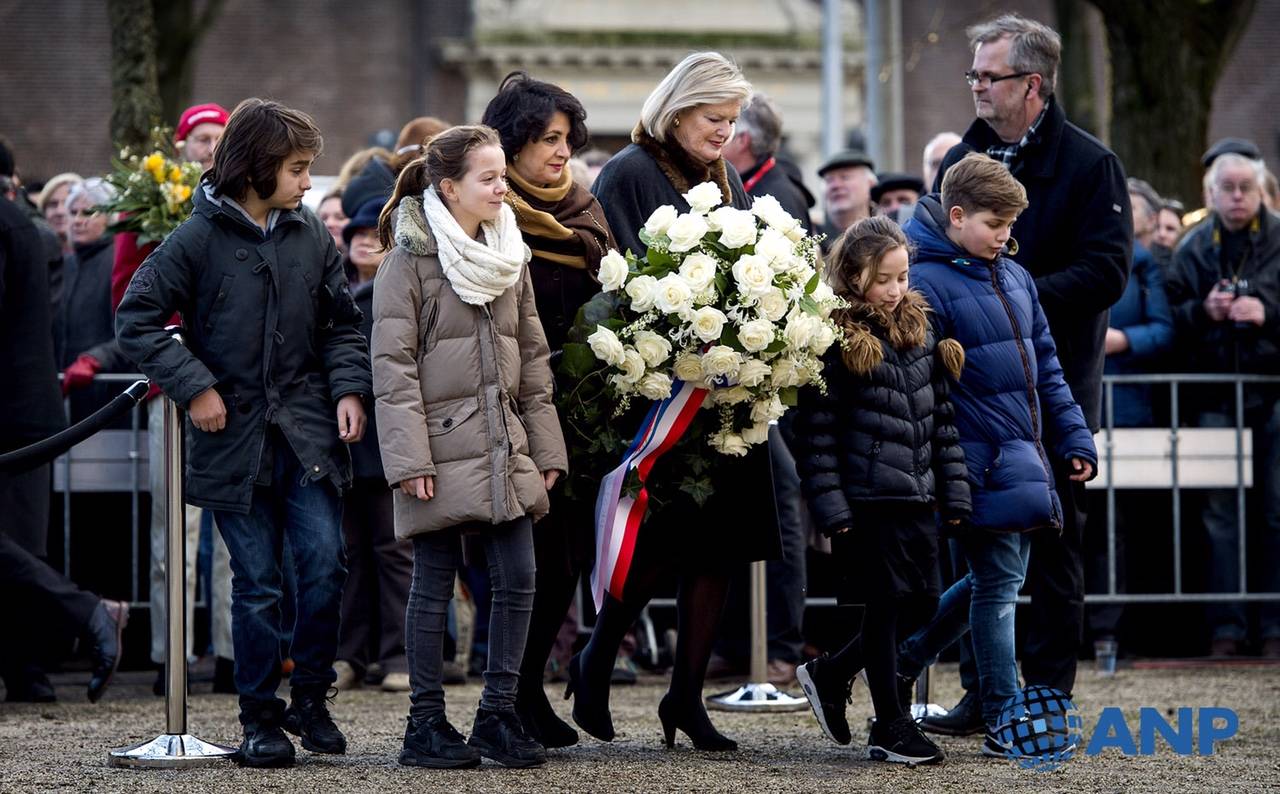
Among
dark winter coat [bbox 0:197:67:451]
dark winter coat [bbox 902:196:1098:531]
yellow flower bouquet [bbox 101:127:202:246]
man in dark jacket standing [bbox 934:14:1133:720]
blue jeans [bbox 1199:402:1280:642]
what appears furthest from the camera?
blue jeans [bbox 1199:402:1280:642]

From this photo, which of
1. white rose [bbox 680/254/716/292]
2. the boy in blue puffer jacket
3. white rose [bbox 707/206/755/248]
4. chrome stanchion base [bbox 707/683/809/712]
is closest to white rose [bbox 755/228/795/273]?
white rose [bbox 707/206/755/248]

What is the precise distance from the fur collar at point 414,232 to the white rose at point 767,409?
3.60ft

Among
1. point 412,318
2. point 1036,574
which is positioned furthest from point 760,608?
point 412,318

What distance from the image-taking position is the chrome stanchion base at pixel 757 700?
7652 mm

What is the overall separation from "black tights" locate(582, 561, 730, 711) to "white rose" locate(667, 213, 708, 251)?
1.07 m

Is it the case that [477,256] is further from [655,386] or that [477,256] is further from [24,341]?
[24,341]

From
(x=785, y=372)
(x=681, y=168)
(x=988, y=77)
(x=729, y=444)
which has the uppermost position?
(x=988, y=77)

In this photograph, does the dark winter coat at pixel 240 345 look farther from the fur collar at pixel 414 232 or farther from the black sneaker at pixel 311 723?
the black sneaker at pixel 311 723

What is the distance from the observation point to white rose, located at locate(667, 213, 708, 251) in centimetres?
591

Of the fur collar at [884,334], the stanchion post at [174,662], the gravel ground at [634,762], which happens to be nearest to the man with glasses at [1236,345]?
the gravel ground at [634,762]

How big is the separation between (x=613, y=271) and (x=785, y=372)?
609mm

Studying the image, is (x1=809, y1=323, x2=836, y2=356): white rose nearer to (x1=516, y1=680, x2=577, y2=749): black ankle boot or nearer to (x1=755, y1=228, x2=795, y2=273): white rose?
(x1=755, y1=228, x2=795, y2=273): white rose

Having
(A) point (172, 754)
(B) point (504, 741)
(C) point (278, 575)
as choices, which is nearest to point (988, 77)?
(B) point (504, 741)

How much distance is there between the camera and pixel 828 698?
629 centimetres
